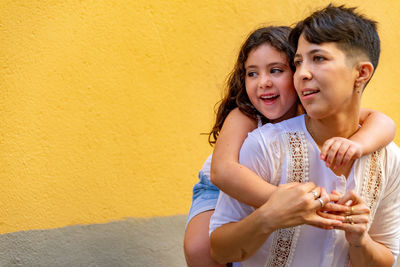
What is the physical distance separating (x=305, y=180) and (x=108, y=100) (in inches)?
62.9

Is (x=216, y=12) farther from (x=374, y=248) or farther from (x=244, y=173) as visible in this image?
(x=374, y=248)

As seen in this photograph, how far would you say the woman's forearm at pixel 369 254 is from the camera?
230cm

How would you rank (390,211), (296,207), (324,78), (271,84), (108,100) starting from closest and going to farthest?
(296,207), (324,78), (390,211), (271,84), (108,100)

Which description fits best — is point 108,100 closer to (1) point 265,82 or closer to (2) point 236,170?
(1) point 265,82

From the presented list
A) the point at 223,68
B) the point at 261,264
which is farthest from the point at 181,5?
the point at 261,264

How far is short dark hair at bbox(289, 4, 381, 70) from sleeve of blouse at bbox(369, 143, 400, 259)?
452mm

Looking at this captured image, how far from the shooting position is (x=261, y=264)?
2418 mm

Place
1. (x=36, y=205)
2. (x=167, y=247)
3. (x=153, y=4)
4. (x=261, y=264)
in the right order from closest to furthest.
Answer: (x=261, y=264) < (x=36, y=205) < (x=153, y=4) < (x=167, y=247)

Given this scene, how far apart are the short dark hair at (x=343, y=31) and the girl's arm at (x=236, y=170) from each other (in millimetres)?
515

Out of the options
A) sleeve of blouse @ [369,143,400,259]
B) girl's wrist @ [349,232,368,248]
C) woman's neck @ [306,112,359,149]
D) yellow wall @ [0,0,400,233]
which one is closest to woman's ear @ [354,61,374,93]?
woman's neck @ [306,112,359,149]

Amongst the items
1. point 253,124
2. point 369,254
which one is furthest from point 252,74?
point 369,254

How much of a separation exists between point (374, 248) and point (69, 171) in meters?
1.89

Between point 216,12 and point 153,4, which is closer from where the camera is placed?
point 153,4

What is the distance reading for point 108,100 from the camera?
3.49 m
